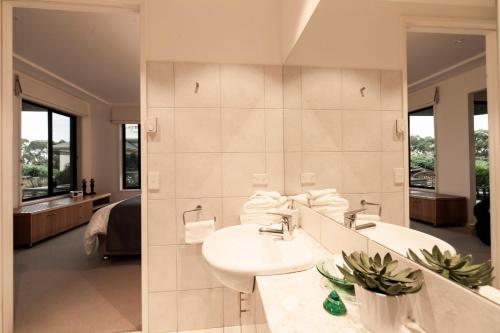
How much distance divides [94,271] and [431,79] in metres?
3.53

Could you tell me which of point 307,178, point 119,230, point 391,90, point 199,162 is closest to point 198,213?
point 199,162

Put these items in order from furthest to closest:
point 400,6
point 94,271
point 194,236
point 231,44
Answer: point 94,271, point 231,44, point 194,236, point 400,6

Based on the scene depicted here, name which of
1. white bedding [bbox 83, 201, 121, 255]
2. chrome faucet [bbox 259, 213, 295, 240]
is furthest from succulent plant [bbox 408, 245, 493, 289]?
white bedding [bbox 83, 201, 121, 255]

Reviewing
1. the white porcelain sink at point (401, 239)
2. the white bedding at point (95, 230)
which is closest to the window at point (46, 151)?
the white bedding at point (95, 230)

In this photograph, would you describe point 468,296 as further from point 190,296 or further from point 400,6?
point 190,296

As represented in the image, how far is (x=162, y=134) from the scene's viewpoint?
1.73 metres

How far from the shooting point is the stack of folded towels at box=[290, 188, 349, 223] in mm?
1169

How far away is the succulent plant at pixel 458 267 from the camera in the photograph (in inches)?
19.8

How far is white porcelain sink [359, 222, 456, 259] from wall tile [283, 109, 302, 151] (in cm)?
84

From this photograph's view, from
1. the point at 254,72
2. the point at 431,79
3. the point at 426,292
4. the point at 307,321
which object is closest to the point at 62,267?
the point at 254,72

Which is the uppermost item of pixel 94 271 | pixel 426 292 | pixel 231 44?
pixel 231 44

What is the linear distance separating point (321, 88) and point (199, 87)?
0.90 m

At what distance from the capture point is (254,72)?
1844mm

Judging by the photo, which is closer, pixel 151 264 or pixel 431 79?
pixel 431 79
